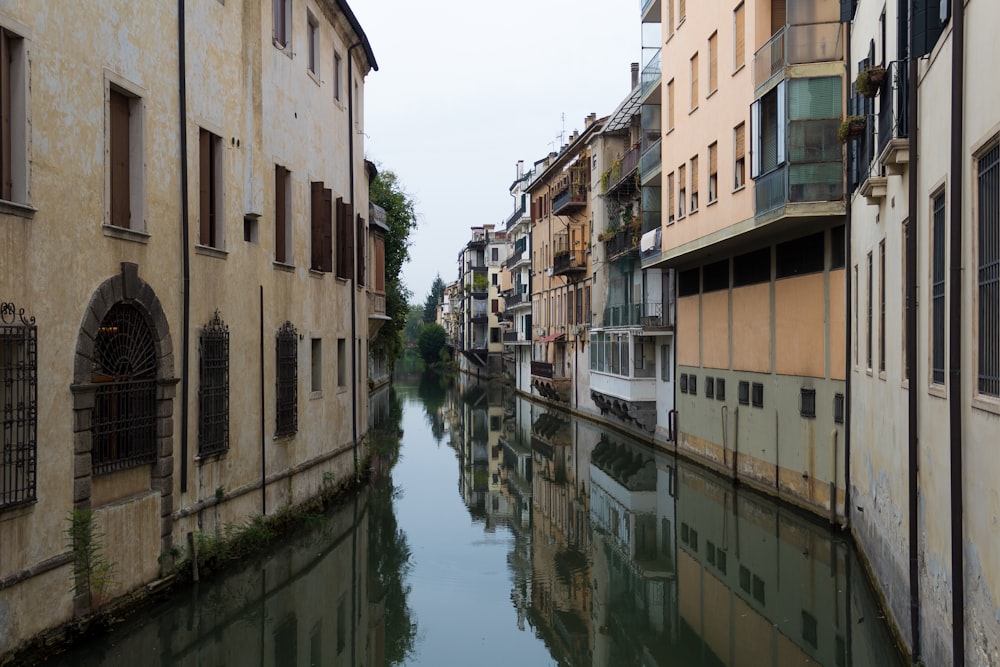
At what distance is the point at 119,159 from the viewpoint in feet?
35.6

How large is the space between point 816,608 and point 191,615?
23.9 feet

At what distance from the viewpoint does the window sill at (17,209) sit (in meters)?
8.52

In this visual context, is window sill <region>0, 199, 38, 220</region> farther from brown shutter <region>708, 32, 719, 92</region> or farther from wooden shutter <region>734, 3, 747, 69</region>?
brown shutter <region>708, 32, 719, 92</region>

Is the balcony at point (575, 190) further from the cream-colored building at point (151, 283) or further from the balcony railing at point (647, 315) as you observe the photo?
the cream-colored building at point (151, 283)

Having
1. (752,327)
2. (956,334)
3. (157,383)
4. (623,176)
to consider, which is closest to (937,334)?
(956,334)

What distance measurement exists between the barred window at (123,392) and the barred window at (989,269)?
820 cm

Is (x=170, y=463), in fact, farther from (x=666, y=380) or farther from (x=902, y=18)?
(x=666, y=380)

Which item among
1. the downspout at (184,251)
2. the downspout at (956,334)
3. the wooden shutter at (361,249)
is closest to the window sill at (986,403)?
the downspout at (956,334)

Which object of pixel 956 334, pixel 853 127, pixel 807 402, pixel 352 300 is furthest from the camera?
pixel 352 300

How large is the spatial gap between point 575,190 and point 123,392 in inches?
1238

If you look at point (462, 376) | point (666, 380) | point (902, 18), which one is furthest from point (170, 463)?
point (462, 376)

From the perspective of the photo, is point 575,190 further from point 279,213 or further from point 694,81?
point 279,213

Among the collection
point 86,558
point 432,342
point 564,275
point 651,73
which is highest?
point 651,73

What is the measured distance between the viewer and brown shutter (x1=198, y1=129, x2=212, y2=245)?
13.0m
